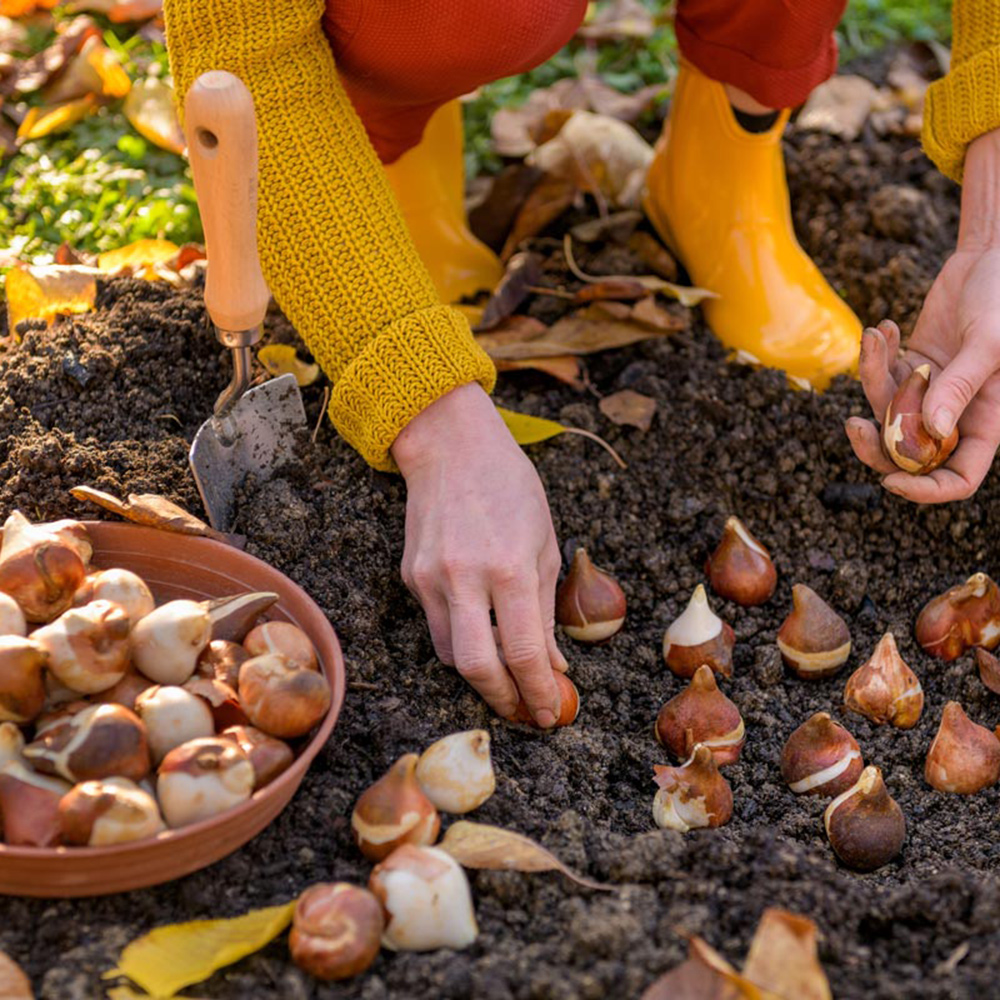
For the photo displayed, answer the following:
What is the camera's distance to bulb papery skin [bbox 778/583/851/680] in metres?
1.48

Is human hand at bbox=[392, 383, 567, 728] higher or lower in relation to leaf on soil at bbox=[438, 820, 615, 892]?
higher

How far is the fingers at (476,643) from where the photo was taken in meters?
1.26

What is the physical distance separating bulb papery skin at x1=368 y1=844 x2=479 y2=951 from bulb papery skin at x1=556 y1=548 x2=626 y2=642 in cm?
48

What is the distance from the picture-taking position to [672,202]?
2.04 m

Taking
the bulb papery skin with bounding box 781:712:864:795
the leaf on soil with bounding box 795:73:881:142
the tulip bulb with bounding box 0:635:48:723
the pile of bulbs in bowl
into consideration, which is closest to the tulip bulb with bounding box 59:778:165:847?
the pile of bulbs in bowl

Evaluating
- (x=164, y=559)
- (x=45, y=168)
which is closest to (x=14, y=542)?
Result: (x=164, y=559)

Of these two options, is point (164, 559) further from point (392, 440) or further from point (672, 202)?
point (672, 202)

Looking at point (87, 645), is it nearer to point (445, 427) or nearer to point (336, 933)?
point (336, 933)

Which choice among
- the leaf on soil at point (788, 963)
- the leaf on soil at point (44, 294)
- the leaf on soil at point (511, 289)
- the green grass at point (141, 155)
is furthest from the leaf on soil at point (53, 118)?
the leaf on soil at point (788, 963)

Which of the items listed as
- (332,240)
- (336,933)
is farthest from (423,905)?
(332,240)

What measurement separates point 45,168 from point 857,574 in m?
1.54

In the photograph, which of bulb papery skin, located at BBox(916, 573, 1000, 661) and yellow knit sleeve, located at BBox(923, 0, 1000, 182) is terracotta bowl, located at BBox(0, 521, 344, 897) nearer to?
bulb papery skin, located at BBox(916, 573, 1000, 661)

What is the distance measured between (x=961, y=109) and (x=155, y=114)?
1404 mm

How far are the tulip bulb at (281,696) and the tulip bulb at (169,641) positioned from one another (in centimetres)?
5
